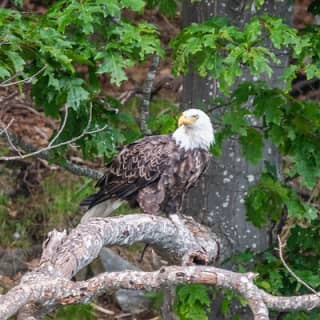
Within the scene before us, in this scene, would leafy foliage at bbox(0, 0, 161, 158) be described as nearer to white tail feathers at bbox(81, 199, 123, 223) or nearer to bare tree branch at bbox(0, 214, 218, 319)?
bare tree branch at bbox(0, 214, 218, 319)

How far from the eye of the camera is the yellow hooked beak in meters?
5.84

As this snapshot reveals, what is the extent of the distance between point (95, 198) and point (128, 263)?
206cm

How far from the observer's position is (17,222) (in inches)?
341

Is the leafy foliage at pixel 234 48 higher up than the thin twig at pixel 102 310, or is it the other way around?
the leafy foliage at pixel 234 48

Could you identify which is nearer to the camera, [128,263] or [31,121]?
[128,263]

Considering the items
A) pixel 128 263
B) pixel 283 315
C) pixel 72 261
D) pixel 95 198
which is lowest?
pixel 128 263

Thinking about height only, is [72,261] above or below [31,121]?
above

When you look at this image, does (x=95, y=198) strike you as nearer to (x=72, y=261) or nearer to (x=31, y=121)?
(x=72, y=261)

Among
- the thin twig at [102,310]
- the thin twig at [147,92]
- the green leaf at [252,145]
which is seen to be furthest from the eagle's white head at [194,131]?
the thin twig at [102,310]

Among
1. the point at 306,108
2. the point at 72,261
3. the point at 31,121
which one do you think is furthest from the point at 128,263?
the point at 72,261

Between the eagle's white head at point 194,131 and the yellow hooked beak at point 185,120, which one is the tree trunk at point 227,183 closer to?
the eagle's white head at point 194,131

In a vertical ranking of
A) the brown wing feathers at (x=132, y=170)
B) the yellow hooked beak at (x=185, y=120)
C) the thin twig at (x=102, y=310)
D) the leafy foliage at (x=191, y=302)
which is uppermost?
the yellow hooked beak at (x=185, y=120)

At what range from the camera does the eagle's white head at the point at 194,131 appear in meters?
5.94

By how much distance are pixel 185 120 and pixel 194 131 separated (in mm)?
213
